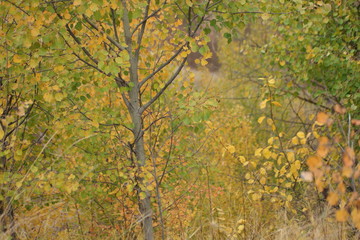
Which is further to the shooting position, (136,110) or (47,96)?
(136,110)

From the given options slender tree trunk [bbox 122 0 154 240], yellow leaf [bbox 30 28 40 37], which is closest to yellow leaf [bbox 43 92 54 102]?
yellow leaf [bbox 30 28 40 37]

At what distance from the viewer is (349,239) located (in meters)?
3.80

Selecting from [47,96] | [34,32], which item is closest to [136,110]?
[47,96]

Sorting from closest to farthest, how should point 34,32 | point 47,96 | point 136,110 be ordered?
point 34,32 → point 47,96 → point 136,110

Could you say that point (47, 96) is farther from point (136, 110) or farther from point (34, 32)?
point (136, 110)

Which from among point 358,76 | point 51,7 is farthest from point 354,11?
point 51,7

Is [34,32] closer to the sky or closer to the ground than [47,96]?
closer to the sky

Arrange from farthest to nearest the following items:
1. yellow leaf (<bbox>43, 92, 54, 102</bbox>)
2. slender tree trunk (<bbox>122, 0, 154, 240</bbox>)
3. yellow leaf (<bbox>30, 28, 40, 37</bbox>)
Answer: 1. slender tree trunk (<bbox>122, 0, 154, 240</bbox>)
2. yellow leaf (<bbox>43, 92, 54, 102</bbox>)
3. yellow leaf (<bbox>30, 28, 40, 37</bbox>)

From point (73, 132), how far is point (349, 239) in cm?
280

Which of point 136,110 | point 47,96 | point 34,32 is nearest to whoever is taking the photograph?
point 34,32

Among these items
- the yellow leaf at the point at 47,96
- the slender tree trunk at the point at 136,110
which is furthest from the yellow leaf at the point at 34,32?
the slender tree trunk at the point at 136,110

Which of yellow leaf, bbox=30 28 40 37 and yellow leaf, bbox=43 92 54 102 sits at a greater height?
yellow leaf, bbox=30 28 40 37

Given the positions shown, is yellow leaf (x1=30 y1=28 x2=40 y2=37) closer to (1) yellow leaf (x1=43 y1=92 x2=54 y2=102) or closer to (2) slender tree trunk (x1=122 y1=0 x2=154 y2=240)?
(1) yellow leaf (x1=43 y1=92 x2=54 y2=102)

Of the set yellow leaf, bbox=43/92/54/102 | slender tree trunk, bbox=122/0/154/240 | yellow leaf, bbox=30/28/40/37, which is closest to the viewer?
yellow leaf, bbox=30/28/40/37
